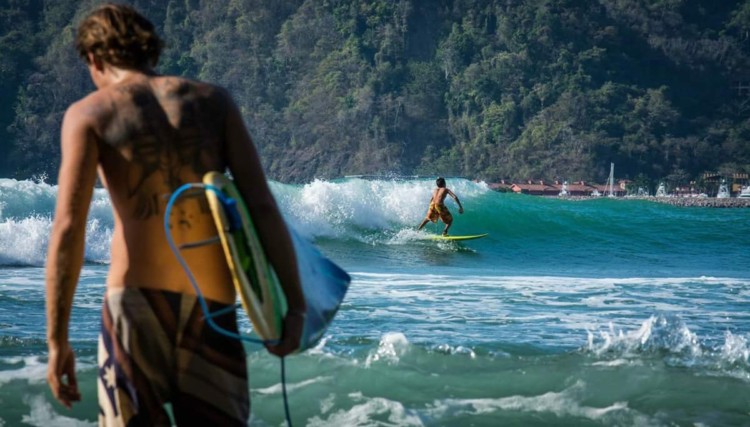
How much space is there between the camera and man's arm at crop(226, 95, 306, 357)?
2658mm

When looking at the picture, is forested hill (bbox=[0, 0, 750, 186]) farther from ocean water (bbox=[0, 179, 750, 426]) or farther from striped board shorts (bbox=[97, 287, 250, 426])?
striped board shorts (bbox=[97, 287, 250, 426])

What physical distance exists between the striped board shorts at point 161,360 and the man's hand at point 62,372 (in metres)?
0.08

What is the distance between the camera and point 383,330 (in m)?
8.35

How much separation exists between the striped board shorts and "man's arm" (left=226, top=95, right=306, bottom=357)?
149 mm

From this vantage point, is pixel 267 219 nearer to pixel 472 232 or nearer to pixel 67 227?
pixel 67 227

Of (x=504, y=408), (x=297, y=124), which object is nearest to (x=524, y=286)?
(x=504, y=408)

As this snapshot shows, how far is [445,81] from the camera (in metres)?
93.5

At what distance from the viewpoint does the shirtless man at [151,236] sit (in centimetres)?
258

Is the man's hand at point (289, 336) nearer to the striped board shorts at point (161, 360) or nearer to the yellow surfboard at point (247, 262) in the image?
the yellow surfboard at point (247, 262)

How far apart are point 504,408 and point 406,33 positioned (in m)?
92.2

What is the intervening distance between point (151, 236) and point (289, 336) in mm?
397

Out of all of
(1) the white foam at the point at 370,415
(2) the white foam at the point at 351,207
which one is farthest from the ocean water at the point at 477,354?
(2) the white foam at the point at 351,207

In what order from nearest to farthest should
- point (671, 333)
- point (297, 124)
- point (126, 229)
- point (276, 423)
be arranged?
point (126, 229) < point (276, 423) < point (671, 333) < point (297, 124)

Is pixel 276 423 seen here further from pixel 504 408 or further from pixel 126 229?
pixel 126 229
